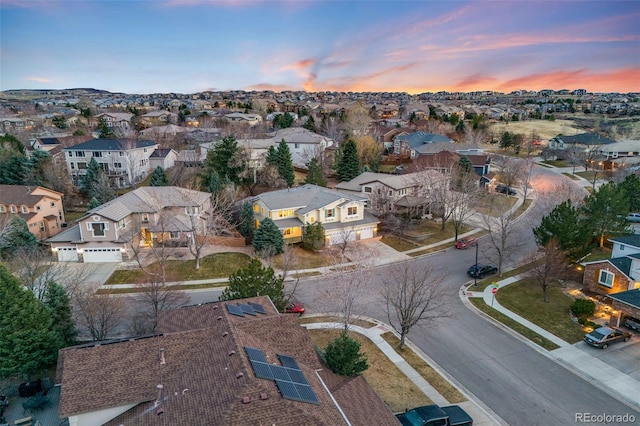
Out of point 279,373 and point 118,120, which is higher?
point 118,120

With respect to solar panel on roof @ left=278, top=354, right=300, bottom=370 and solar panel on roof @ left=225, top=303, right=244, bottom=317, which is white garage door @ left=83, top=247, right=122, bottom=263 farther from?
solar panel on roof @ left=278, top=354, right=300, bottom=370

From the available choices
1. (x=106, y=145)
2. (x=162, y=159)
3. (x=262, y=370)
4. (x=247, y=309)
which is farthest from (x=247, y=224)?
(x=106, y=145)

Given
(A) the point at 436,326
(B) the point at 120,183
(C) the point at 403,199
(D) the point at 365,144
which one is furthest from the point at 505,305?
(B) the point at 120,183

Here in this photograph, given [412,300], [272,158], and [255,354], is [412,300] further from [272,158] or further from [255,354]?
[272,158]

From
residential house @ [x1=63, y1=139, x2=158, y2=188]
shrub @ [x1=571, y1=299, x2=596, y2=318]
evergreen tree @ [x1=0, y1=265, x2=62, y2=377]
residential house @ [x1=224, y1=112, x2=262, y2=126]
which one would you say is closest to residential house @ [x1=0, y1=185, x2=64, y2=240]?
residential house @ [x1=63, y1=139, x2=158, y2=188]

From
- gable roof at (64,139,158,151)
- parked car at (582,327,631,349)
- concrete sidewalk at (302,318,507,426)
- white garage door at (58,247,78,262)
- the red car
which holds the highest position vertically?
gable roof at (64,139,158,151)
